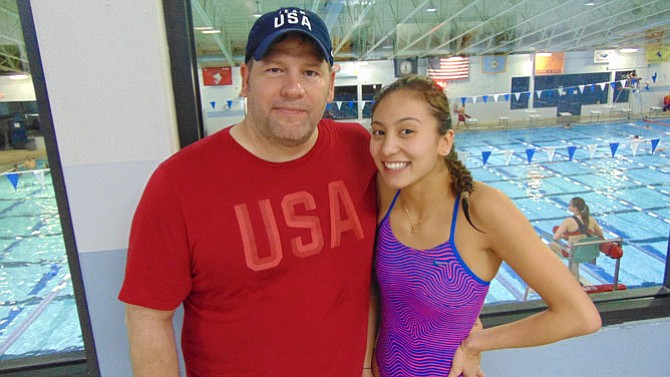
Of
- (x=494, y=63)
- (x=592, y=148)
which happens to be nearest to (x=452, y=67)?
(x=494, y=63)

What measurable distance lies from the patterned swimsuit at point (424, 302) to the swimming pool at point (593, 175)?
8.07 feet

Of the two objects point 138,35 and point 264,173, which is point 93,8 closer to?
point 138,35

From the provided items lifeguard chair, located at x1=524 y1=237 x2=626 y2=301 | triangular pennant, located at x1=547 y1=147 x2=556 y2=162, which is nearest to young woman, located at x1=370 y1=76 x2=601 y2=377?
lifeguard chair, located at x1=524 y1=237 x2=626 y2=301

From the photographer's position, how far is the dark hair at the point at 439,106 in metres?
0.87

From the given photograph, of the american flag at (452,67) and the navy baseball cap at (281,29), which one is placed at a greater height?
the american flag at (452,67)

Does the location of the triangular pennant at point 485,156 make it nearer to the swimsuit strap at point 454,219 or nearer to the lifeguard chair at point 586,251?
the lifeguard chair at point 586,251

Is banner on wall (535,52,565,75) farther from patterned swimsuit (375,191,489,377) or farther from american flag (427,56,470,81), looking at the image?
patterned swimsuit (375,191,489,377)

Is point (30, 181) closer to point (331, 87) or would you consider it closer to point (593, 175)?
point (331, 87)

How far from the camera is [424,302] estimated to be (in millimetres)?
945

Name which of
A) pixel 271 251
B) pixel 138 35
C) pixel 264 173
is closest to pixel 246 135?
pixel 264 173

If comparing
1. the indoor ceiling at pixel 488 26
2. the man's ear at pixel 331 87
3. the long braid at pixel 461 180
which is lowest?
the long braid at pixel 461 180

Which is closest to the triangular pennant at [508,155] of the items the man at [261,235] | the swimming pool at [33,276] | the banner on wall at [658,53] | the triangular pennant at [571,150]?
the triangular pennant at [571,150]

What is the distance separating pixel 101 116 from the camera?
1032 mm

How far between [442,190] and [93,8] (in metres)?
0.90
